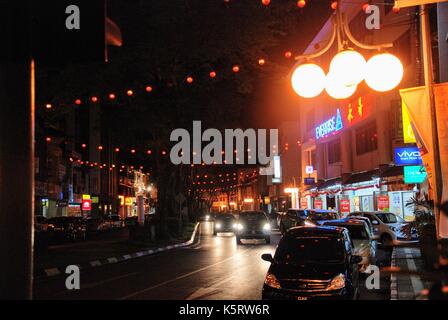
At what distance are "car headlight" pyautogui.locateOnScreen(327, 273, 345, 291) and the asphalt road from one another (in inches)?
111

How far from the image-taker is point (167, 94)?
29.3 meters

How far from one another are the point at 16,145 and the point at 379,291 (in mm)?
10924

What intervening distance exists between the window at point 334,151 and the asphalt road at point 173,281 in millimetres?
24591

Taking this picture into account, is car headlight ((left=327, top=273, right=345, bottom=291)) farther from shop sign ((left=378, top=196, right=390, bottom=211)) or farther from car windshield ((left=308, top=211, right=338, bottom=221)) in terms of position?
shop sign ((left=378, top=196, right=390, bottom=211))

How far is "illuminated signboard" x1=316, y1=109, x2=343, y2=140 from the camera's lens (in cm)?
4028

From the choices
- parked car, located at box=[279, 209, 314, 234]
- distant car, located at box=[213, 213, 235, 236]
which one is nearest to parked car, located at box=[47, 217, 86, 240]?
distant car, located at box=[213, 213, 235, 236]

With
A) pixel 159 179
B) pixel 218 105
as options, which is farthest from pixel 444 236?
pixel 159 179

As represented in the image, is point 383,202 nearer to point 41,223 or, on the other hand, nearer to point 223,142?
point 223,142

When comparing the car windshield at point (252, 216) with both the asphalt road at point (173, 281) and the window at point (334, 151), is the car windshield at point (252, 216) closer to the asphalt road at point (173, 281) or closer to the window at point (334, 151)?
the asphalt road at point (173, 281)

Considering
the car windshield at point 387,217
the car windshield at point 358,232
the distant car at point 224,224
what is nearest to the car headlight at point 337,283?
the car windshield at point 358,232

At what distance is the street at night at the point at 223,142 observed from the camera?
14.1ft

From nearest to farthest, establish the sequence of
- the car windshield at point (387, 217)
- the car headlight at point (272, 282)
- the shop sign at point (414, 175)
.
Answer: the car headlight at point (272, 282) → the shop sign at point (414, 175) → the car windshield at point (387, 217)

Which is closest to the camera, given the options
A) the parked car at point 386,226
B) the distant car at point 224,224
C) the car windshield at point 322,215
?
the parked car at point 386,226
